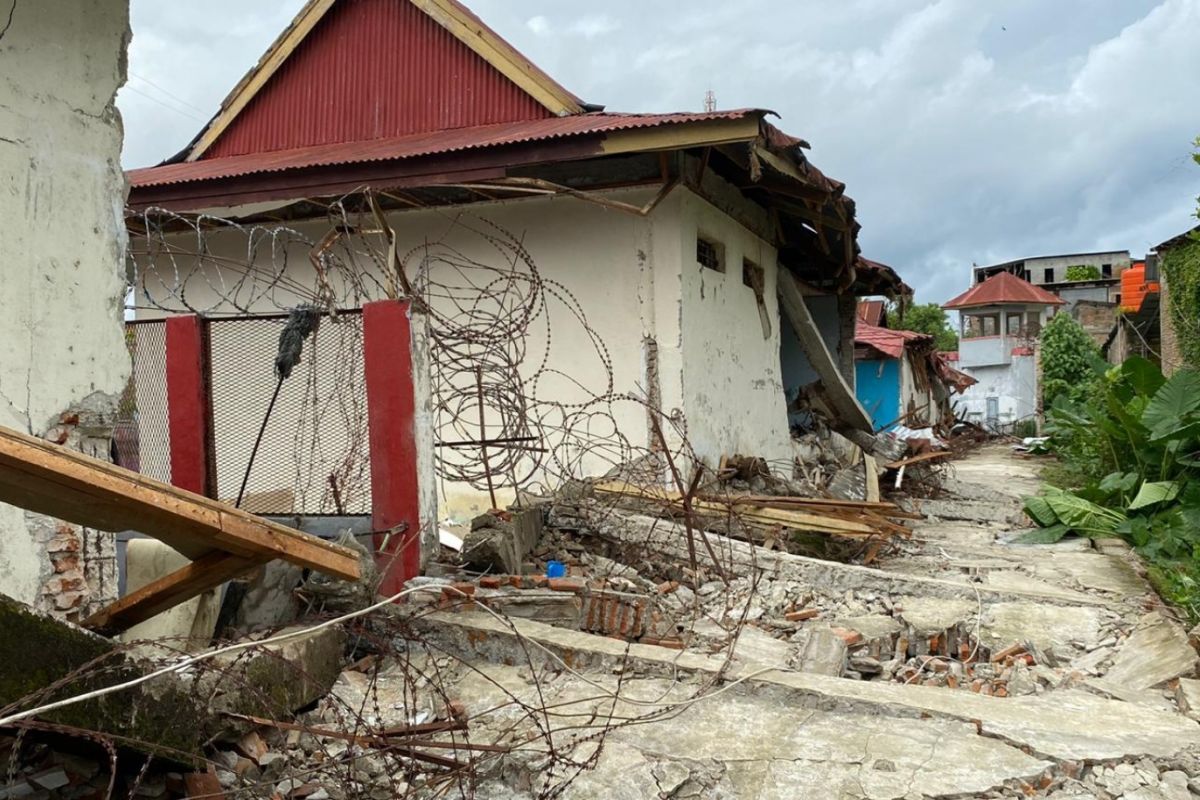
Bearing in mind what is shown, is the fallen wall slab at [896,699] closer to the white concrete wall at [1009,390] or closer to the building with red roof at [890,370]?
the building with red roof at [890,370]

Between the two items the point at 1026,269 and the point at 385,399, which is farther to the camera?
the point at 1026,269

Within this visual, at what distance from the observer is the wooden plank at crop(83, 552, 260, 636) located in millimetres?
2832

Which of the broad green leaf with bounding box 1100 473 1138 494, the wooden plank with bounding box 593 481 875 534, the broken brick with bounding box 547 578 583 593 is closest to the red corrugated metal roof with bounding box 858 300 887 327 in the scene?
the broad green leaf with bounding box 1100 473 1138 494

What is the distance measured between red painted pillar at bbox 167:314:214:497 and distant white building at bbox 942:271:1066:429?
1482 inches

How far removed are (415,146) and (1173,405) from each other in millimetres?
7612

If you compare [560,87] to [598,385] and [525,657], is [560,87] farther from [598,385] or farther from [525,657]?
[525,657]

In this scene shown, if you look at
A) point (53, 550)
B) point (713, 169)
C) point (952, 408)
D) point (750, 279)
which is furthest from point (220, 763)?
point (952, 408)

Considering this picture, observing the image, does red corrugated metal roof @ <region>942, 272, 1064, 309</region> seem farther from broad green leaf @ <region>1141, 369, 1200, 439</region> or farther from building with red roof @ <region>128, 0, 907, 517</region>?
broad green leaf @ <region>1141, 369, 1200, 439</region>

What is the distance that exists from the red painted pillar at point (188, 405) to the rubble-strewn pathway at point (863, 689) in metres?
1.82

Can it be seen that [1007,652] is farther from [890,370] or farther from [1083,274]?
[1083,274]

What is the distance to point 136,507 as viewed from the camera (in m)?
2.31

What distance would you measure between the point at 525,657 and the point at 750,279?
716cm

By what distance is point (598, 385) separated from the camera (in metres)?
8.26

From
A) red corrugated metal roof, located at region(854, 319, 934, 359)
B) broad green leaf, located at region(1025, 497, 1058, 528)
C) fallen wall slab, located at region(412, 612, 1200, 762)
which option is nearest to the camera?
fallen wall slab, located at region(412, 612, 1200, 762)
